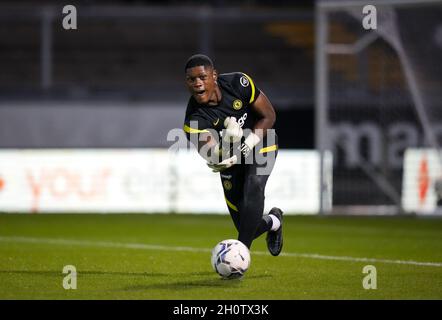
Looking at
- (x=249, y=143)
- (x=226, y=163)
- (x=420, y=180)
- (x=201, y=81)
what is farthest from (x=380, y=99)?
(x=226, y=163)

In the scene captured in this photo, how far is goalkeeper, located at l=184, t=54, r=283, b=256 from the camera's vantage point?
8.70m

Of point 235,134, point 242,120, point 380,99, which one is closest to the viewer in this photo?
point 235,134

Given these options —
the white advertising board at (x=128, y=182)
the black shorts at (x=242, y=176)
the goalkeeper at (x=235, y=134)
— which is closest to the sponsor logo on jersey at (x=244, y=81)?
the goalkeeper at (x=235, y=134)

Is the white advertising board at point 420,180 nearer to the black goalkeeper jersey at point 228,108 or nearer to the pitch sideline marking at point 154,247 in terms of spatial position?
the pitch sideline marking at point 154,247

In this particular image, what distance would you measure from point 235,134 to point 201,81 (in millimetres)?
597

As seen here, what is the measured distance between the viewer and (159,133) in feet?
73.9

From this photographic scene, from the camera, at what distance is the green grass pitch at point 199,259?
796cm

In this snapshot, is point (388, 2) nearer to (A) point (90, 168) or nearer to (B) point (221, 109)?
(A) point (90, 168)

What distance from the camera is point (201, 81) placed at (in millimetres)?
8711

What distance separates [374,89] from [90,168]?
6.21 metres

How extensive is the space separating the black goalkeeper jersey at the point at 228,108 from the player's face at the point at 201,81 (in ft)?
0.64

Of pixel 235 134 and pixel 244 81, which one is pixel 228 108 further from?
pixel 235 134

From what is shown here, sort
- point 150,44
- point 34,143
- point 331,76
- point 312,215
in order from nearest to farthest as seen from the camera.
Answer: point 312,215 < point 331,76 < point 34,143 < point 150,44

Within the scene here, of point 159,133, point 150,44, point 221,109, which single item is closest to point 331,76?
point 159,133
